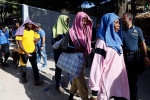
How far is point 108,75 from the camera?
209cm

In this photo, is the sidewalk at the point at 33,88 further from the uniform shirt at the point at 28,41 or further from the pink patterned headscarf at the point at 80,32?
the pink patterned headscarf at the point at 80,32

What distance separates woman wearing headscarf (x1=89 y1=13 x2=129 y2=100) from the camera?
6.52 ft

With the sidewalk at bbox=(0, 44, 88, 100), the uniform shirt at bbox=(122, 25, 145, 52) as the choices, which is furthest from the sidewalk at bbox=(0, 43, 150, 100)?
the uniform shirt at bbox=(122, 25, 145, 52)

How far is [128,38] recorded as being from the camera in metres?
2.98

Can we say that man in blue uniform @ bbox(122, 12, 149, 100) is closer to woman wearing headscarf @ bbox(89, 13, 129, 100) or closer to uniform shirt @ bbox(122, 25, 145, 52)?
uniform shirt @ bbox(122, 25, 145, 52)

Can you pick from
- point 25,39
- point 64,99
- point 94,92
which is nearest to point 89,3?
point 25,39

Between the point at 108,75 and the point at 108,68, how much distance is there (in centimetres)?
10

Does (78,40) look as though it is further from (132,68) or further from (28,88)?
(28,88)

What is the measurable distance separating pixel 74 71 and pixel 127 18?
5.24ft

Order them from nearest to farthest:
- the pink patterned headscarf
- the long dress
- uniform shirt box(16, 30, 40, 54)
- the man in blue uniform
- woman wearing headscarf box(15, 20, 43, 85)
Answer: the long dress → the pink patterned headscarf → the man in blue uniform → woman wearing headscarf box(15, 20, 43, 85) → uniform shirt box(16, 30, 40, 54)

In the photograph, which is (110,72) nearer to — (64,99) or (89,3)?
(64,99)

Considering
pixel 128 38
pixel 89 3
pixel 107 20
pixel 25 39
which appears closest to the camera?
pixel 107 20

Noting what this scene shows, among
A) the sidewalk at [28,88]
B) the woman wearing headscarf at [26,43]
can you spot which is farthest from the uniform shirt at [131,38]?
the woman wearing headscarf at [26,43]

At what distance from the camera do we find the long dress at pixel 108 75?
6.50 ft
